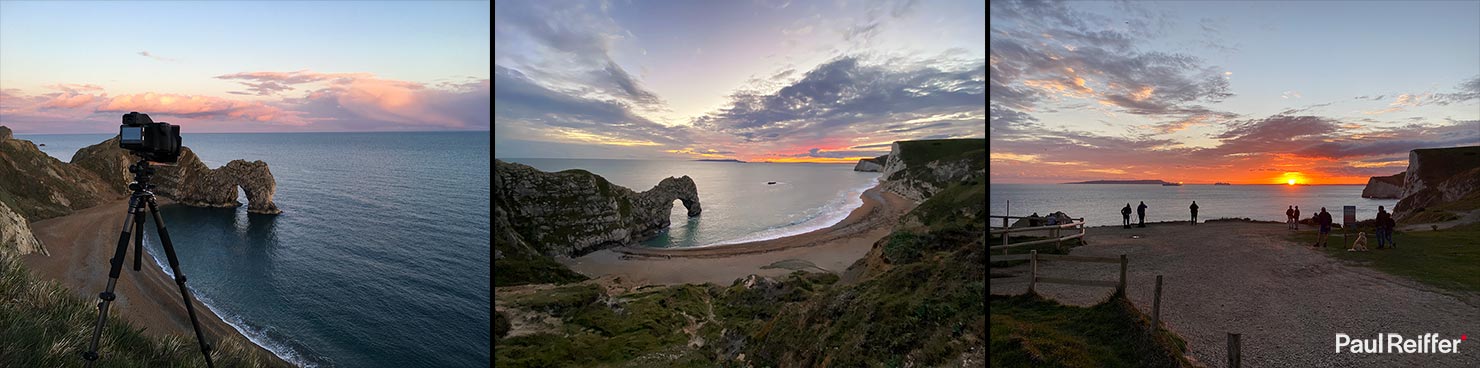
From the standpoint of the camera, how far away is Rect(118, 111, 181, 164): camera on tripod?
189 cm

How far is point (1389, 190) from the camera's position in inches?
304

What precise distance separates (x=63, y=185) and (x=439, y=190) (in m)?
3.04

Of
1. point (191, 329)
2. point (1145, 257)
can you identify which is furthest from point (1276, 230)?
point (191, 329)

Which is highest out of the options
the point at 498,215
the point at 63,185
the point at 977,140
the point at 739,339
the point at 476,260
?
the point at 977,140

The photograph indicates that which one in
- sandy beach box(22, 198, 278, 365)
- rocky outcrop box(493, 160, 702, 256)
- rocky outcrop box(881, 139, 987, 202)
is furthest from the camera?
rocky outcrop box(493, 160, 702, 256)

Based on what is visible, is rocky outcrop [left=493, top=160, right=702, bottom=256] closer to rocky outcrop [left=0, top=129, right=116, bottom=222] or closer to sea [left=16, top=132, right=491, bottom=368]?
sea [left=16, top=132, right=491, bottom=368]

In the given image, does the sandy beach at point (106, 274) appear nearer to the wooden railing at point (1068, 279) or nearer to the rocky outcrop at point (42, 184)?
the rocky outcrop at point (42, 184)

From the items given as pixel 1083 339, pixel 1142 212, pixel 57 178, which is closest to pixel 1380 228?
pixel 1142 212

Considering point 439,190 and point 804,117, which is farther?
point 439,190

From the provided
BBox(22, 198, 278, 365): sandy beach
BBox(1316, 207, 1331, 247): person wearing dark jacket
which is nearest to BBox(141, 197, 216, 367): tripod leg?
BBox(22, 198, 278, 365): sandy beach

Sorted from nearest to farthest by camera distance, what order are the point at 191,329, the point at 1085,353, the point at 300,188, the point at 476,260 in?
1. the point at 191,329
2. the point at 1085,353
3. the point at 476,260
4. the point at 300,188

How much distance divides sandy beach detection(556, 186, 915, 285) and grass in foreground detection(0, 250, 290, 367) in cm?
237

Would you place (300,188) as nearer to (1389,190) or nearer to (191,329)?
(191,329)

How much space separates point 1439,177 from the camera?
7.42 metres
